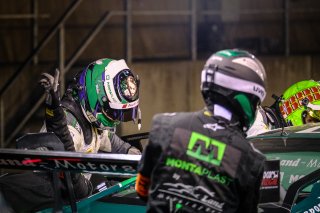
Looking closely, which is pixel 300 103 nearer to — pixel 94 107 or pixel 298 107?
pixel 298 107

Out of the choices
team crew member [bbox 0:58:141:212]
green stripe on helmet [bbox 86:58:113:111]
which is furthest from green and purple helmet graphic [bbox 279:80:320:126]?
green stripe on helmet [bbox 86:58:113:111]

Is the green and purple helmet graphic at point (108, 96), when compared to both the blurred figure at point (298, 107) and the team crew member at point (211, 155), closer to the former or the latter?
the blurred figure at point (298, 107)

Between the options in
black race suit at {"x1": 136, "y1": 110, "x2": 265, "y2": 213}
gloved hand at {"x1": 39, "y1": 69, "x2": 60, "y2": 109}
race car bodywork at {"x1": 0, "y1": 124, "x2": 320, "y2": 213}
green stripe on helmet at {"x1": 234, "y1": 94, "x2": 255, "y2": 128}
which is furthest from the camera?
gloved hand at {"x1": 39, "y1": 69, "x2": 60, "y2": 109}

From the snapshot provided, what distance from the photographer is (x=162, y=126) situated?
139 inches

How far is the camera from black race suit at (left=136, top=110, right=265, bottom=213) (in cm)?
348

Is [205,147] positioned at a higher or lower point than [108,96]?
higher

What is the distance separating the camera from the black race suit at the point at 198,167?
3.48 m

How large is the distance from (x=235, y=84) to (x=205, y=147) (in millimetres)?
326

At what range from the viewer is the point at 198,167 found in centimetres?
348

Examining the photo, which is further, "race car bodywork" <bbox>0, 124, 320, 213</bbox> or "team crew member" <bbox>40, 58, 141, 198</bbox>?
"team crew member" <bbox>40, 58, 141, 198</bbox>

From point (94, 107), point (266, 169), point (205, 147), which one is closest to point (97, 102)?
point (94, 107)

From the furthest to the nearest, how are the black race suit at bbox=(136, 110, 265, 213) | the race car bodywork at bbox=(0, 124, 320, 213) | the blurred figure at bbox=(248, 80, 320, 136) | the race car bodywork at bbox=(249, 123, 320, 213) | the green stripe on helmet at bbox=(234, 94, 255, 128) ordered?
the blurred figure at bbox=(248, 80, 320, 136) → the race car bodywork at bbox=(249, 123, 320, 213) → the race car bodywork at bbox=(0, 124, 320, 213) → the green stripe on helmet at bbox=(234, 94, 255, 128) → the black race suit at bbox=(136, 110, 265, 213)

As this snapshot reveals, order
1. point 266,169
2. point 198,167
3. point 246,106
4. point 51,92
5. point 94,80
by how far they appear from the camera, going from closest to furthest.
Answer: point 198,167
point 246,106
point 266,169
point 51,92
point 94,80

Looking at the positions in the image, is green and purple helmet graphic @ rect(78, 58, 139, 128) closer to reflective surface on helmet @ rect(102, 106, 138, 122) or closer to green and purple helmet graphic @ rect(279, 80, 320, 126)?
reflective surface on helmet @ rect(102, 106, 138, 122)
